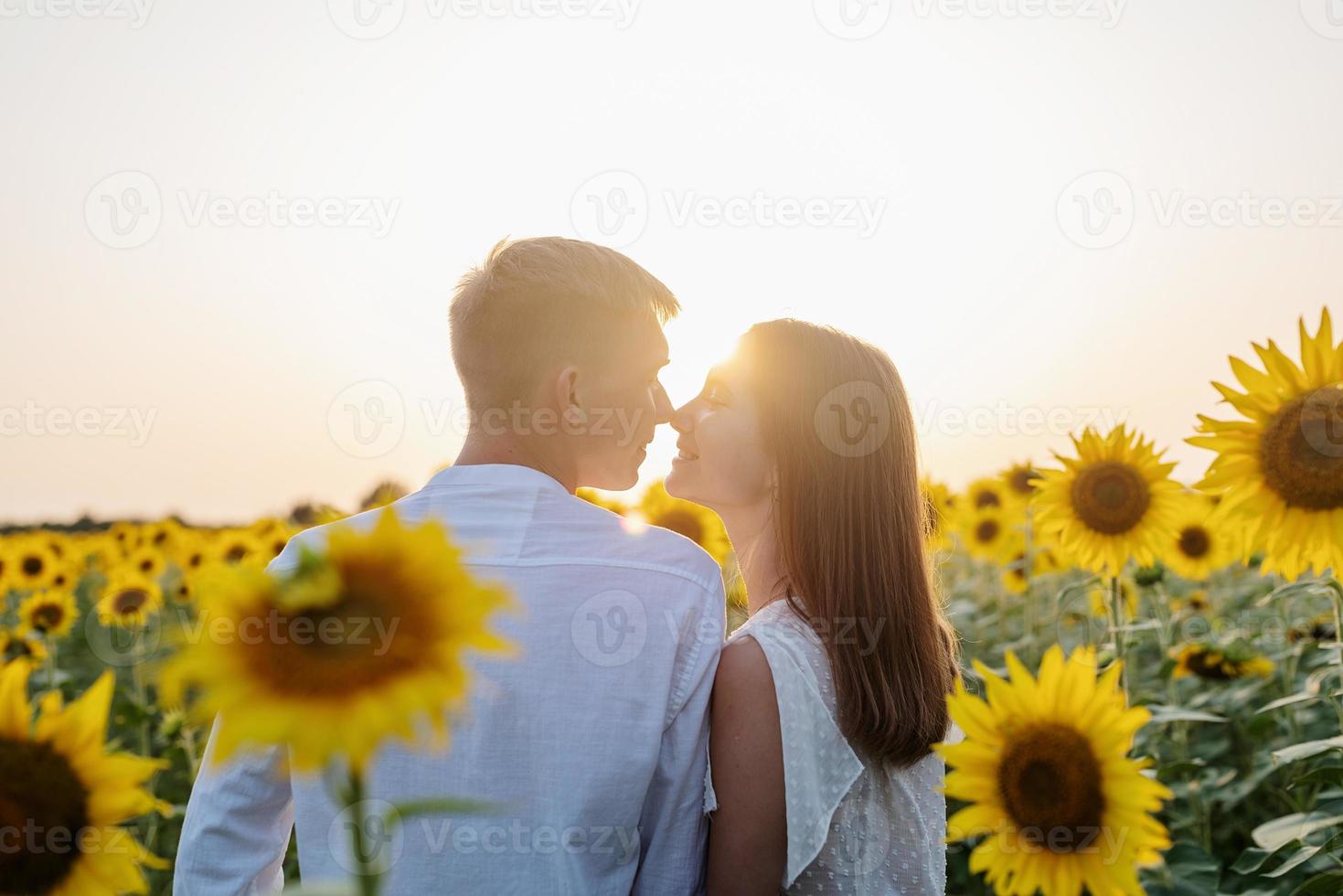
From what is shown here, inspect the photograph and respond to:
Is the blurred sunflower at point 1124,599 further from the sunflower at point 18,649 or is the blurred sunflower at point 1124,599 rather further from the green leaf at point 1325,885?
the sunflower at point 18,649

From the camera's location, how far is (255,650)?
96 centimetres

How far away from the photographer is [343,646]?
3.15ft

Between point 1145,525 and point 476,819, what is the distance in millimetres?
3818

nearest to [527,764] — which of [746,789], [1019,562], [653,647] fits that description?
[653,647]

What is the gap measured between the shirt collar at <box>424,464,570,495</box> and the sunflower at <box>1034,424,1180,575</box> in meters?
3.31

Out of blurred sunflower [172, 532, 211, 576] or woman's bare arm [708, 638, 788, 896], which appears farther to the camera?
blurred sunflower [172, 532, 211, 576]

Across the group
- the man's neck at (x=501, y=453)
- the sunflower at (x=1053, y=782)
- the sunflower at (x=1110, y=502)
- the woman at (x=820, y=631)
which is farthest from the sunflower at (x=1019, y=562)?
the sunflower at (x=1053, y=782)

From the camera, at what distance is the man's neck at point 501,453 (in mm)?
2629

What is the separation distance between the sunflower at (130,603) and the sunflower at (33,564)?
5.48ft

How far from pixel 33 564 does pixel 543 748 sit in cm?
1012

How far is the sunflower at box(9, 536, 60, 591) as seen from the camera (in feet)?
32.5

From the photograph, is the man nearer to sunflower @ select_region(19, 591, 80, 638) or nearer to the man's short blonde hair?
the man's short blonde hair

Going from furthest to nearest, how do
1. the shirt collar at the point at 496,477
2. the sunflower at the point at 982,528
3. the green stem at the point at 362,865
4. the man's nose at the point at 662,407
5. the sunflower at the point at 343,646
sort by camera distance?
the sunflower at the point at 982,528 < the man's nose at the point at 662,407 < the shirt collar at the point at 496,477 < the sunflower at the point at 343,646 < the green stem at the point at 362,865

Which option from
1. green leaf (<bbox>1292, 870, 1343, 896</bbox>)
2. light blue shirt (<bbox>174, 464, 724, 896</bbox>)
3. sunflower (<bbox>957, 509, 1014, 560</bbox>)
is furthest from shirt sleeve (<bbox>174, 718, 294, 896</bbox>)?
sunflower (<bbox>957, 509, 1014, 560</bbox>)
